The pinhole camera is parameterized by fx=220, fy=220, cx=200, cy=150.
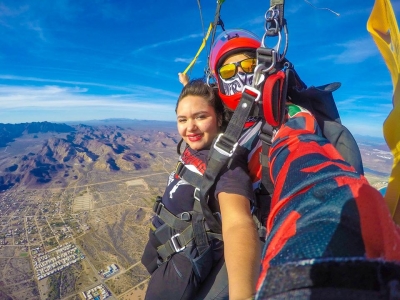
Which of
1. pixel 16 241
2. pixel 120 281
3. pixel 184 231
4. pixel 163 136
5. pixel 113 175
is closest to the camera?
pixel 184 231

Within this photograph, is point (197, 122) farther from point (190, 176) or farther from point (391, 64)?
point (391, 64)

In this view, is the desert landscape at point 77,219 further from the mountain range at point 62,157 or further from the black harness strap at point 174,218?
the black harness strap at point 174,218

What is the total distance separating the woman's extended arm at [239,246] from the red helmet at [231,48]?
770 millimetres

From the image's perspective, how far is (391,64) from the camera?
0.87m

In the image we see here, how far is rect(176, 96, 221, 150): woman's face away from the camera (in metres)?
1.67

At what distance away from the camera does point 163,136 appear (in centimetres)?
13662

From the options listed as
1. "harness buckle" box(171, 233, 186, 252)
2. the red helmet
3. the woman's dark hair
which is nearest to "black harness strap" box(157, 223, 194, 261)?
"harness buckle" box(171, 233, 186, 252)

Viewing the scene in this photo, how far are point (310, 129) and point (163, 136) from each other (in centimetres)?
13781

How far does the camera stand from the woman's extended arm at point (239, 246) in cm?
89

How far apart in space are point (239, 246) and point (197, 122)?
943 millimetres

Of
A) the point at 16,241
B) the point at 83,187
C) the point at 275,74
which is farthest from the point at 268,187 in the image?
the point at 83,187

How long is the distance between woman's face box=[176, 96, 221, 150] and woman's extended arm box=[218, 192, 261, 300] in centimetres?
53

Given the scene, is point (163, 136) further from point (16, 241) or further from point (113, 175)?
point (16, 241)

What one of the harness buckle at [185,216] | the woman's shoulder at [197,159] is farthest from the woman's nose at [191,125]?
the harness buckle at [185,216]
